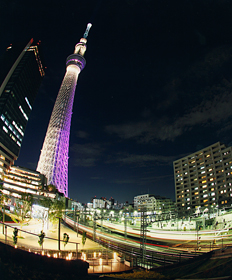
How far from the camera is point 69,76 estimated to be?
9275 cm

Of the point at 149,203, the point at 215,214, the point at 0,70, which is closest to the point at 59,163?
the point at 0,70

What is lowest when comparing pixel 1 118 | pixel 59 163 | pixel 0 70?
pixel 59 163

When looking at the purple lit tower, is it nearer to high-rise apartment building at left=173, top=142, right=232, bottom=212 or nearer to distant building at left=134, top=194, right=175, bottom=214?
high-rise apartment building at left=173, top=142, right=232, bottom=212

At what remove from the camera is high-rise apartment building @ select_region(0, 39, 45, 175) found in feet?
213

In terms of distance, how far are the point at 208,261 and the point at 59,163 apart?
219ft

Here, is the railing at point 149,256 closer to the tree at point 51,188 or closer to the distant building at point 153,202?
the tree at point 51,188

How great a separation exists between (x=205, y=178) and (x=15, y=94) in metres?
73.3

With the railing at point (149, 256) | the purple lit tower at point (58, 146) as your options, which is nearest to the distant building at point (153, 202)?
the purple lit tower at point (58, 146)

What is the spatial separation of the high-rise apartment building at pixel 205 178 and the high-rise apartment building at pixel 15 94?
188 feet

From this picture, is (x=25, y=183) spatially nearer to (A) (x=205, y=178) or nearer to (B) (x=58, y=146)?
(B) (x=58, y=146)

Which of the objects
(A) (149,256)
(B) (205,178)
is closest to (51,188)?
(B) (205,178)

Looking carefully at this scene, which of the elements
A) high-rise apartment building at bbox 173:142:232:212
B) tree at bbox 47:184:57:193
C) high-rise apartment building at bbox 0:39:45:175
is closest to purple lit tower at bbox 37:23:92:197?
tree at bbox 47:184:57:193

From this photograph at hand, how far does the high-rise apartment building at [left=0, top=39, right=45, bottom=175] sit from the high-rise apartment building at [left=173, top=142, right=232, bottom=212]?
57.3m

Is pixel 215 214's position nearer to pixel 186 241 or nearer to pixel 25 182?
pixel 186 241
